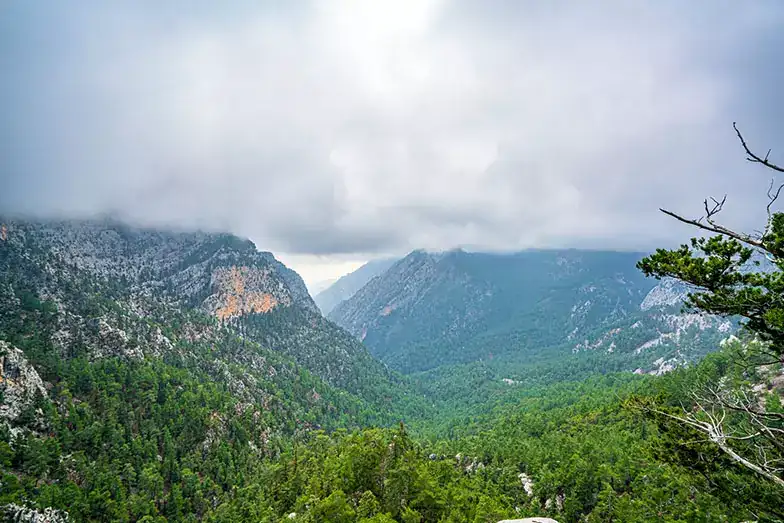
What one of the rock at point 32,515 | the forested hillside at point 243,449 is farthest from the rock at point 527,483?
the rock at point 32,515

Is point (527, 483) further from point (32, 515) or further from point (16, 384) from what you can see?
point (16, 384)

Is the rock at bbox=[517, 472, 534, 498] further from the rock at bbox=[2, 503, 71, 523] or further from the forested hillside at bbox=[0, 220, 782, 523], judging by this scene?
the rock at bbox=[2, 503, 71, 523]

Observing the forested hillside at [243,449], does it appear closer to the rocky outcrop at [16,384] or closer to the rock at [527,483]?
the rocky outcrop at [16,384]

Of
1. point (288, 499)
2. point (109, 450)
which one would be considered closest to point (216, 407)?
point (109, 450)

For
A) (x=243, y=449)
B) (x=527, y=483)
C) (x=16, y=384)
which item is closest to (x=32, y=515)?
(x=16, y=384)

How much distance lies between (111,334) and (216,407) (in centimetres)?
3724

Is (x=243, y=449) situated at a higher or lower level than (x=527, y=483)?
higher

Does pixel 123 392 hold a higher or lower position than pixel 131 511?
higher

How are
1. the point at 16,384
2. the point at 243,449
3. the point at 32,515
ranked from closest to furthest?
1. the point at 32,515
2. the point at 16,384
3. the point at 243,449

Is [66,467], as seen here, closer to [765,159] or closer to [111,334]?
[111,334]

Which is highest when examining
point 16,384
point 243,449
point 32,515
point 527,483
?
point 16,384

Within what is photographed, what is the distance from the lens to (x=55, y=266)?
136m

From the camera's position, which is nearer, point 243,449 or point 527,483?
point 527,483

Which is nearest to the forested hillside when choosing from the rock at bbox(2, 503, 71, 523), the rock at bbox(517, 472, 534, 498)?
the rock at bbox(2, 503, 71, 523)
